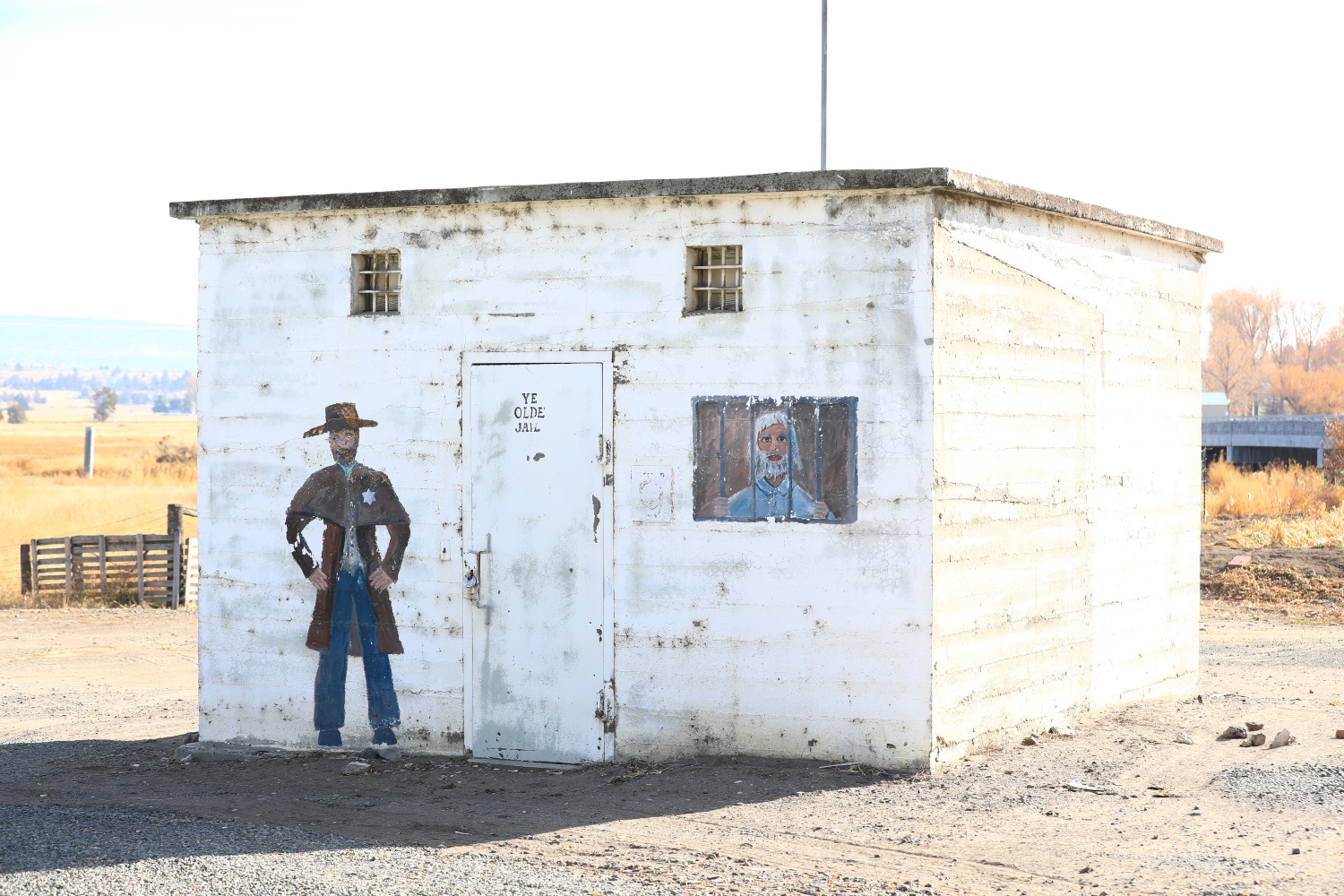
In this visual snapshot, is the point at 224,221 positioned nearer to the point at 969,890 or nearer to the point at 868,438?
the point at 868,438

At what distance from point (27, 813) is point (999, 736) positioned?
20.4 feet

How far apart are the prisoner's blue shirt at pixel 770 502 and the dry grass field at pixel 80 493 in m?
17.2

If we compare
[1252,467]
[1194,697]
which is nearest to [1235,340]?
[1252,467]

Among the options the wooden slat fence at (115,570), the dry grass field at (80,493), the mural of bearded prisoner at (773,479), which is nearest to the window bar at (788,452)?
the mural of bearded prisoner at (773,479)

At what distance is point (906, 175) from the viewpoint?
8781 millimetres

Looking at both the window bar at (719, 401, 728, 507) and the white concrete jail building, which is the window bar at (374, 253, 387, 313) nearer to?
the white concrete jail building

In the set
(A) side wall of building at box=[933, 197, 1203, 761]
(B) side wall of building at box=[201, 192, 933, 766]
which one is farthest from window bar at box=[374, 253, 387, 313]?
(A) side wall of building at box=[933, 197, 1203, 761]

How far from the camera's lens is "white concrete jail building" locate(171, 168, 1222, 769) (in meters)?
9.01

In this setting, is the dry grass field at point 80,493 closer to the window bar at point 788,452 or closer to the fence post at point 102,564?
the fence post at point 102,564

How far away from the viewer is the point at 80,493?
41.7 metres

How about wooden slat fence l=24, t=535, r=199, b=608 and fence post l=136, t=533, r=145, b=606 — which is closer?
fence post l=136, t=533, r=145, b=606

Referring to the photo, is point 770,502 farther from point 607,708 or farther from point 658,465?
point 607,708

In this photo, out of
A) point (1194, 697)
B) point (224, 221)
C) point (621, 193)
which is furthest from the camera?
point (1194, 697)

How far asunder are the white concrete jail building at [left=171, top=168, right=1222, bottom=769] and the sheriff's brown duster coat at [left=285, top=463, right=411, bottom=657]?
0.09ft
